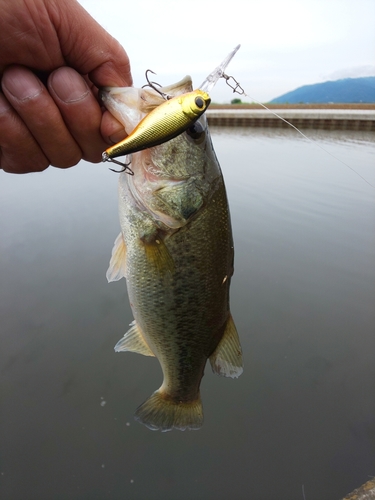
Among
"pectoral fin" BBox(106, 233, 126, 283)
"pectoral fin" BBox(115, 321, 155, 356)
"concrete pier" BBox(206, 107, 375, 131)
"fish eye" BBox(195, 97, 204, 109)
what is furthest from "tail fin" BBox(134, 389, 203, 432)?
"concrete pier" BBox(206, 107, 375, 131)

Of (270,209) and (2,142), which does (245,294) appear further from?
(2,142)

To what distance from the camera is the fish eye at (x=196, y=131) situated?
1.18 m

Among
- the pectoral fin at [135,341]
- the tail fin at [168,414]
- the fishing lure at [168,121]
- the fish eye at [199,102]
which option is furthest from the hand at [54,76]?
the tail fin at [168,414]

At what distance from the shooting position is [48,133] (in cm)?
128

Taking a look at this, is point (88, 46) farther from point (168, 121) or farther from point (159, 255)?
point (159, 255)

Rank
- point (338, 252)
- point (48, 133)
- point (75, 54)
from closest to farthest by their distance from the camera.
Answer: point (75, 54), point (48, 133), point (338, 252)

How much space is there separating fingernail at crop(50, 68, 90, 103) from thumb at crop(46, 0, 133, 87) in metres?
0.05

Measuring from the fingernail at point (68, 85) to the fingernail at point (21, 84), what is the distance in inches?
2.4

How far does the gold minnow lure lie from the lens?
84 centimetres

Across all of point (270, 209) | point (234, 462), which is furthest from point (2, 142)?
point (270, 209)

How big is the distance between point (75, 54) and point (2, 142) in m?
0.46

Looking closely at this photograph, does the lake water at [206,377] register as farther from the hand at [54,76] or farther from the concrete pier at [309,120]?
the concrete pier at [309,120]

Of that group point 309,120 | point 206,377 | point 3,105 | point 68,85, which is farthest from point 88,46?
point 309,120

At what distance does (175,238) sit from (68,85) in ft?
2.27
